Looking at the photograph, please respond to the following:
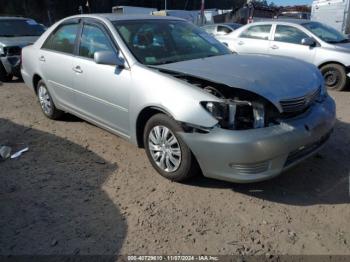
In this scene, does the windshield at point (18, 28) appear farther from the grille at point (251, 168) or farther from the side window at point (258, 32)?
the grille at point (251, 168)

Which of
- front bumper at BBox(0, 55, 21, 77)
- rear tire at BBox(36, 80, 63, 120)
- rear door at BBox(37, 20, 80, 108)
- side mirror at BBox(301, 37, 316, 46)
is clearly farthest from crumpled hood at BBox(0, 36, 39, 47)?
side mirror at BBox(301, 37, 316, 46)

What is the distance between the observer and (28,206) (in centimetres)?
333

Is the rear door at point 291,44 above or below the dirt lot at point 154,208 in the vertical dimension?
above

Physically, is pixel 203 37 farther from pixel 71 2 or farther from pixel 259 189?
pixel 71 2

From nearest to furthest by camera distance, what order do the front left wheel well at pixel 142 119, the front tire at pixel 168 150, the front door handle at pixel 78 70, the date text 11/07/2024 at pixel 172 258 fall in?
the date text 11/07/2024 at pixel 172 258 < the front tire at pixel 168 150 < the front left wheel well at pixel 142 119 < the front door handle at pixel 78 70

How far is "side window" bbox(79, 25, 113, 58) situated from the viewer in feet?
13.7

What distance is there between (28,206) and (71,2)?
47.4 meters

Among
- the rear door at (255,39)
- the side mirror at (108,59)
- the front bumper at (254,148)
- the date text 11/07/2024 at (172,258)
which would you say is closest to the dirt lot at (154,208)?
the date text 11/07/2024 at (172,258)

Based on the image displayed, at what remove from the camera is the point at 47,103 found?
568cm

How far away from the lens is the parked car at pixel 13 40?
29.2 feet

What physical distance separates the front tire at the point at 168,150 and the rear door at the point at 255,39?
17.8ft

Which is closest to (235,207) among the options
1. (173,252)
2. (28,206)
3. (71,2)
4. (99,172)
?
(173,252)

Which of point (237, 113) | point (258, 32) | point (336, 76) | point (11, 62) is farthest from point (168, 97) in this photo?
point (11, 62)

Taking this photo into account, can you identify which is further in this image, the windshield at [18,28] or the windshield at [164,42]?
the windshield at [18,28]
